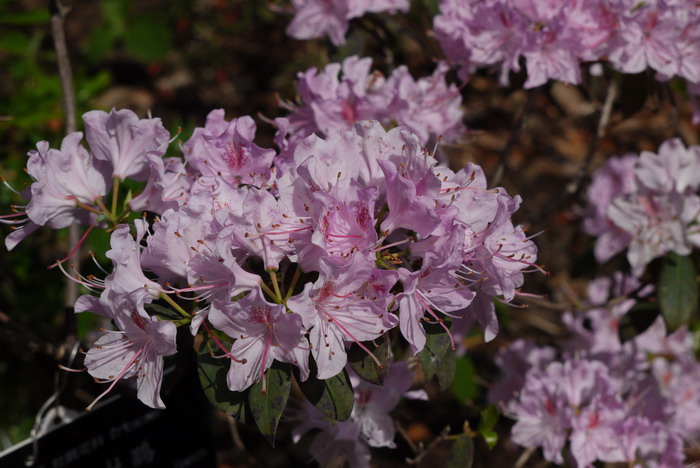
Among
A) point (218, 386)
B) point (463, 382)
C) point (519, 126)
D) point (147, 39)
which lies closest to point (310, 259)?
point (218, 386)

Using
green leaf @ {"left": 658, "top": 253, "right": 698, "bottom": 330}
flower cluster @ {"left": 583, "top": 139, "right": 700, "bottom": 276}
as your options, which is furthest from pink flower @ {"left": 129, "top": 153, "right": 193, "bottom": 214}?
green leaf @ {"left": 658, "top": 253, "right": 698, "bottom": 330}

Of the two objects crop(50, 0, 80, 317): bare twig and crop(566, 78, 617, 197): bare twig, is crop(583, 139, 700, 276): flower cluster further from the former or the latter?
crop(50, 0, 80, 317): bare twig

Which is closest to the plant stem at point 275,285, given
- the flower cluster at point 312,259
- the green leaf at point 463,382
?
the flower cluster at point 312,259

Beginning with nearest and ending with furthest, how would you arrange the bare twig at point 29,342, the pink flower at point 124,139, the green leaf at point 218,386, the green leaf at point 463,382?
the green leaf at point 218,386, the pink flower at point 124,139, the bare twig at point 29,342, the green leaf at point 463,382

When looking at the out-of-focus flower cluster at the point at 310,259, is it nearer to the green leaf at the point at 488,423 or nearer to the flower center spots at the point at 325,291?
the flower center spots at the point at 325,291

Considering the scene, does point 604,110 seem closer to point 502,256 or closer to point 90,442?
point 502,256
